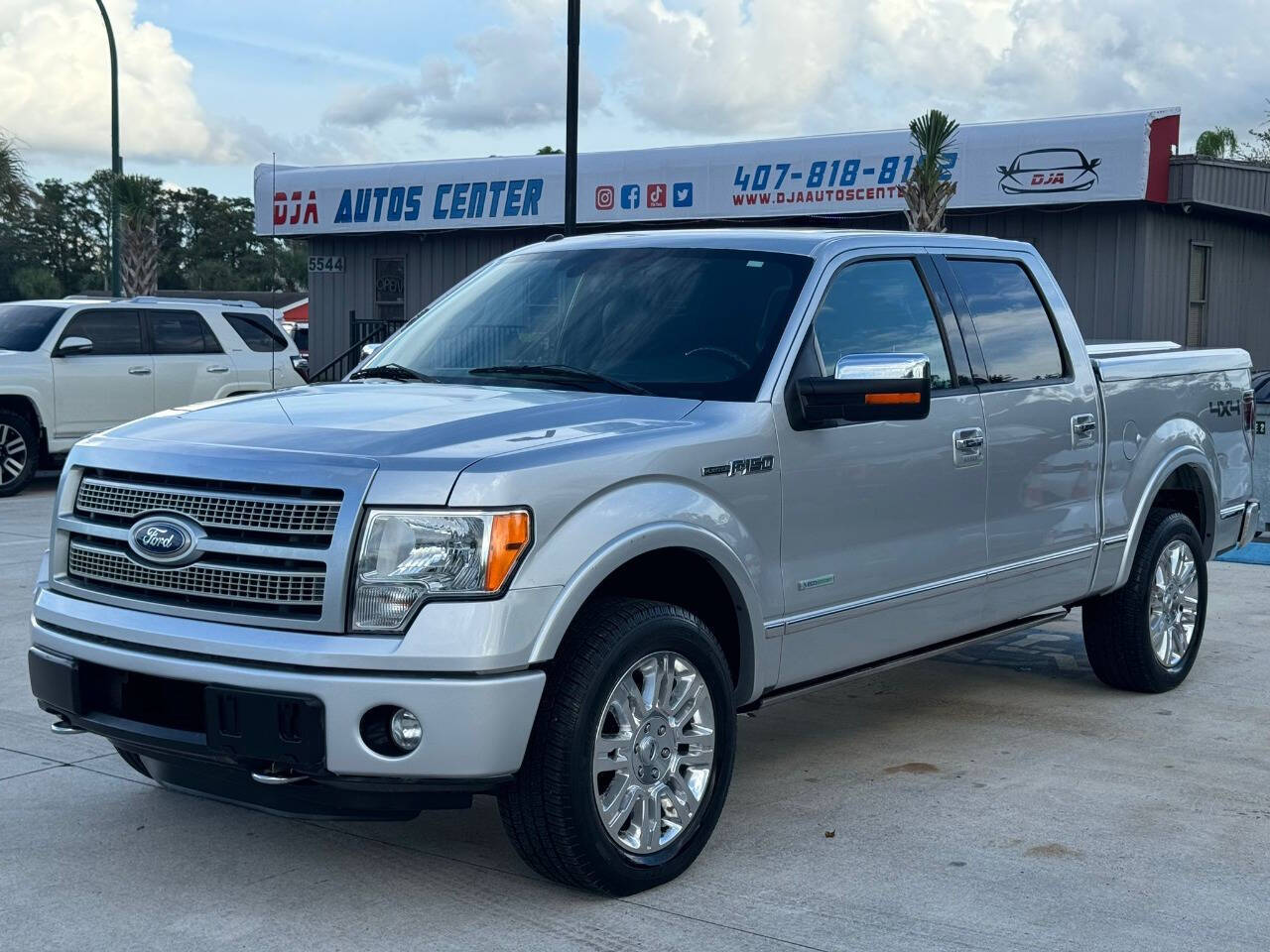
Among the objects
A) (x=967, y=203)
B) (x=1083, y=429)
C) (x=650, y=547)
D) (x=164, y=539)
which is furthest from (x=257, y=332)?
(x=650, y=547)

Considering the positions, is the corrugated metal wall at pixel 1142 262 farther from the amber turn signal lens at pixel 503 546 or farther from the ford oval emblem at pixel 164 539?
the ford oval emblem at pixel 164 539

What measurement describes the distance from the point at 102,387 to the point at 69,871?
1141 centimetres

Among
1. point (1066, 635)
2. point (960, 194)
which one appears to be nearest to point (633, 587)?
point (1066, 635)

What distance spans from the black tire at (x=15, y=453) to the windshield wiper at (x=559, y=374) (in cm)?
1081

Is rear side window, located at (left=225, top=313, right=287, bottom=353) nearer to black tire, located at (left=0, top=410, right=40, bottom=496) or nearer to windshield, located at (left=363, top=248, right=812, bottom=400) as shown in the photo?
black tire, located at (left=0, top=410, right=40, bottom=496)

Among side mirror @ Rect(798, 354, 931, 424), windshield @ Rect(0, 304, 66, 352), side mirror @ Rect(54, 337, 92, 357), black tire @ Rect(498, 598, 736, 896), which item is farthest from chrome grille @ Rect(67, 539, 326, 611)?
windshield @ Rect(0, 304, 66, 352)

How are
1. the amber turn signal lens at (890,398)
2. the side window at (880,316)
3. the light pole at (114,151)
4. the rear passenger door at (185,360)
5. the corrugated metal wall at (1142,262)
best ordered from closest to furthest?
the amber turn signal lens at (890,398) < the side window at (880,316) < the rear passenger door at (185,360) < the corrugated metal wall at (1142,262) < the light pole at (114,151)

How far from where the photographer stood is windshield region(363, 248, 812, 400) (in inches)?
196

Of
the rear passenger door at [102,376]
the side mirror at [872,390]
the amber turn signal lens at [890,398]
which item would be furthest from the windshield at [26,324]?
the amber turn signal lens at [890,398]

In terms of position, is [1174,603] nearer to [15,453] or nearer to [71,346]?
[71,346]

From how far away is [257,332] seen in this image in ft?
54.2

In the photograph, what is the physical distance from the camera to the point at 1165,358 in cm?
700

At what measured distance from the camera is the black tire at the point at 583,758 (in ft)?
13.3

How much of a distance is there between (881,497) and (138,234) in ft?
75.0
